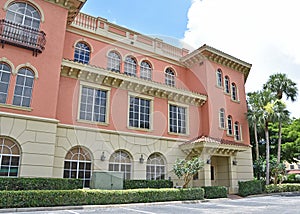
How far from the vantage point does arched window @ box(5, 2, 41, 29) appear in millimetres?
13242

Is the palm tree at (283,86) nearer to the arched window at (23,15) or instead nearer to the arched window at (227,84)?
the arched window at (227,84)

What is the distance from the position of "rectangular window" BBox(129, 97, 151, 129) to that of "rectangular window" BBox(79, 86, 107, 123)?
1.93 m

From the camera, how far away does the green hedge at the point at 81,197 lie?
9852mm

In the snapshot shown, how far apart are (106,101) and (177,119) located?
5.85 metres

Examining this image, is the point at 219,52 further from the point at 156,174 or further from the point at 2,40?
the point at 2,40

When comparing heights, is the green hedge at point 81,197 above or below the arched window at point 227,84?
below

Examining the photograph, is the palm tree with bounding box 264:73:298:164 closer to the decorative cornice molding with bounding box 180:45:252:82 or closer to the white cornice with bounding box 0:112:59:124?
the decorative cornice molding with bounding box 180:45:252:82

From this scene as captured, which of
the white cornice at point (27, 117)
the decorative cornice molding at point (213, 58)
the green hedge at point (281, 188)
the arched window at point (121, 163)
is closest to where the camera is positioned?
the white cornice at point (27, 117)

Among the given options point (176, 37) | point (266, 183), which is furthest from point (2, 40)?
point (266, 183)

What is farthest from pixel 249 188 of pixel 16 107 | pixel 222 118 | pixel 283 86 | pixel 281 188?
pixel 16 107

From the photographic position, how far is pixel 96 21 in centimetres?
1825

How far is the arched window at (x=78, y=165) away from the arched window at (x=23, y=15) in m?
7.11

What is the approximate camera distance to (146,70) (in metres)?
20.0

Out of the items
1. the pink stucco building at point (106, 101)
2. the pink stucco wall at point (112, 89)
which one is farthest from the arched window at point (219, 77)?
the pink stucco wall at point (112, 89)
